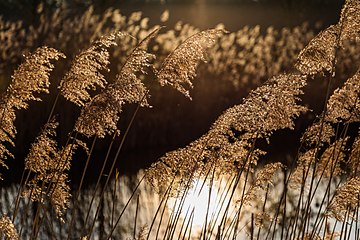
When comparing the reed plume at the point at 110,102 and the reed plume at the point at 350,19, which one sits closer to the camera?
the reed plume at the point at 110,102

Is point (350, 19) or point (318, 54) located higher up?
point (350, 19)

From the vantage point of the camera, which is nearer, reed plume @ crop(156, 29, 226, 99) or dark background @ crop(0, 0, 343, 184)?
reed plume @ crop(156, 29, 226, 99)

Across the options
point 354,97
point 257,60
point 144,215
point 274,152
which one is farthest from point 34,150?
point 257,60

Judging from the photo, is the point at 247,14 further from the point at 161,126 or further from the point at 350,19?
the point at 350,19

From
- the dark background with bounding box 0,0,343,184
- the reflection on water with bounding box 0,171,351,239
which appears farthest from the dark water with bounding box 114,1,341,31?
the reflection on water with bounding box 0,171,351,239

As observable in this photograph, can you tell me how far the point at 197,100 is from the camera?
32.1 feet

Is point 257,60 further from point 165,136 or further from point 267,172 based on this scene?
point 267,172

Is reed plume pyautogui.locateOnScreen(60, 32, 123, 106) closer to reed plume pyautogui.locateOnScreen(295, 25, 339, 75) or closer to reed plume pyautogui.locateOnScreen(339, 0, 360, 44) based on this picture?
reed plume pyautogui.locateOnScreen(295, 25, 339, 75)

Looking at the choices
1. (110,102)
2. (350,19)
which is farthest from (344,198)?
(110,102)

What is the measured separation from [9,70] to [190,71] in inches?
289

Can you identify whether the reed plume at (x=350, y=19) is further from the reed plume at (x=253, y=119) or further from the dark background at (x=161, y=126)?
the dark background at (x=161, y=126)

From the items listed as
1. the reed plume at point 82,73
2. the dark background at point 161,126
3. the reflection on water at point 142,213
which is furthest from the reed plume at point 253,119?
the dark background at point 161,126

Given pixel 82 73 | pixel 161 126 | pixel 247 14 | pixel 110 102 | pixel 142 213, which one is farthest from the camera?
pixel 247 14

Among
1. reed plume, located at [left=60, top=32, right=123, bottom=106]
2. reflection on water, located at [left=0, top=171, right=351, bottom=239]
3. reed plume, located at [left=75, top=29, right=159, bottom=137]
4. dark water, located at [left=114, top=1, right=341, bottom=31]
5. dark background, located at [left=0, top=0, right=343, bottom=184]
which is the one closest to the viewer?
reed plume, located at [left=75, top=29, right=159, bottom=137]
